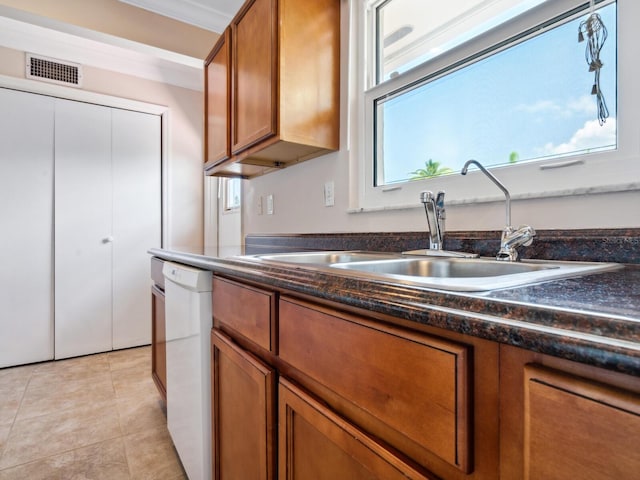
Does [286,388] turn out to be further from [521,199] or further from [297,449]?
[521,199]

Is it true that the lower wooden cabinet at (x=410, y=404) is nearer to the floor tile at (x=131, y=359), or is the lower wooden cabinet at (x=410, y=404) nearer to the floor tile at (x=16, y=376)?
the floor tile at (x=131, y=359)

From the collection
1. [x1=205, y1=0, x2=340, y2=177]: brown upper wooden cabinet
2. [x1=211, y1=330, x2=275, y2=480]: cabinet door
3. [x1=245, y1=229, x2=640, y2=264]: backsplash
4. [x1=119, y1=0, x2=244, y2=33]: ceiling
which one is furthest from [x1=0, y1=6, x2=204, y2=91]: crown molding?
[x1=211, y1=330, x2=275, y2=480]: cabinet door

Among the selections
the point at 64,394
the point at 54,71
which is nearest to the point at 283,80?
the point at 64,394

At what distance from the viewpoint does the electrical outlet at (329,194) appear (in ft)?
5.48

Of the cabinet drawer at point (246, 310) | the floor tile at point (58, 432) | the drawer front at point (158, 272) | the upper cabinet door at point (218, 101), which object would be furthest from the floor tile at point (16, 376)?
the cabinet drawer at point (246, 310)

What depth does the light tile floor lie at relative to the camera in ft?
4.94

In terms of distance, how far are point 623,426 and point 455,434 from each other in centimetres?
17

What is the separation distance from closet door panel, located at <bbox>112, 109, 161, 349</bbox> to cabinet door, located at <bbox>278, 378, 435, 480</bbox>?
2.76 meters

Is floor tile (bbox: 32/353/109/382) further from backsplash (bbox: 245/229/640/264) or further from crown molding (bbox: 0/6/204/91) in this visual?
crown molding (bbox: 0/6/204/91)

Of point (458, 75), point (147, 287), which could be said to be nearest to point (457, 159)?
point (458, 75)

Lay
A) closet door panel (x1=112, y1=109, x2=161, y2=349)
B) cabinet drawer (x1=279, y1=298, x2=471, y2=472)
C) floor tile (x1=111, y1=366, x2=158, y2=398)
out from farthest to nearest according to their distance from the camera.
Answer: closet door panel (x1=112, y1=109, x2=161, y2=349) < floor tile (x1=111, y1=366, x2=158, y2=398) < cabinet drawer (x1=279, y1=298, x2=471, y2=472)

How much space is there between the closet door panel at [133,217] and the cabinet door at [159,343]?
4.12 feet

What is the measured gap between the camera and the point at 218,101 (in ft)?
6.59

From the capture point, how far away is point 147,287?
311 centimetres
